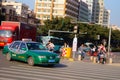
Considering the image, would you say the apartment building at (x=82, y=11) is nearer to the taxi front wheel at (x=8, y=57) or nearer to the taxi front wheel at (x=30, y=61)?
the taxi front wheel at (x=8, y=57)

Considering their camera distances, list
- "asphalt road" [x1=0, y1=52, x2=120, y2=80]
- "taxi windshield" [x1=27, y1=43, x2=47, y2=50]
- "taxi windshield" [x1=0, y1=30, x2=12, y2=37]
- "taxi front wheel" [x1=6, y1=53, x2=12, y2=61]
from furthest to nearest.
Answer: "taxi windshield" [x1=0, y1=30, x2=12, y2=37]
"taxi front wheel" [x1=6, y1=53, x2=12, y2=61]
"taxi windshield" [x1=27, y1=43, x2=47, y2=50]
"asphalt road" [x1=0, y1=52, x2=120, y2=80]

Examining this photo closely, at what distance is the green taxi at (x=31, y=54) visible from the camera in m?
20.6

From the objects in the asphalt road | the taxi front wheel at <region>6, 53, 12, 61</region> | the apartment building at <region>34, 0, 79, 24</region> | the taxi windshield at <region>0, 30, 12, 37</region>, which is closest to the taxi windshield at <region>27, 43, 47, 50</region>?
the taxi front wheel at <region>6, 53, 12, 61</region>

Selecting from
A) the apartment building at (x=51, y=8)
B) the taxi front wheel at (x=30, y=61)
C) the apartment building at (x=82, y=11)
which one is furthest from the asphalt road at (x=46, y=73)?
the apartment building at (x=82, y=11)

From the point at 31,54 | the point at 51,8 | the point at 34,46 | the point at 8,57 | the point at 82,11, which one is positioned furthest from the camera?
the point at 82,11

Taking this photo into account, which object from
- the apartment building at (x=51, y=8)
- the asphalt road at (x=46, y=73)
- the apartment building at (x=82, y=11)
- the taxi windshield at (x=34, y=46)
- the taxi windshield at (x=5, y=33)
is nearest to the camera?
the asphalt road at (x=46, y=73)

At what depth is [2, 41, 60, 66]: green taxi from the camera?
20.6m

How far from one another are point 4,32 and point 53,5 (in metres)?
118

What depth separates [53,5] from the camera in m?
157

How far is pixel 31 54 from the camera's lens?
21.0 metres

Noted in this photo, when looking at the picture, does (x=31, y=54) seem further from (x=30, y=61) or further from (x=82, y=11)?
(x=82, y=11)

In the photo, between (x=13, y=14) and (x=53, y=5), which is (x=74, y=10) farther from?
(x=13, y=14)

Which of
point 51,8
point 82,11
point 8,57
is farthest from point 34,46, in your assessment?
point 82,11

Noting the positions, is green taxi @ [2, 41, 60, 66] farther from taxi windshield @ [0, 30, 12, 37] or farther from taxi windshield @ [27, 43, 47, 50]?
taxi windshield @ [0, 30, 12, 37]
